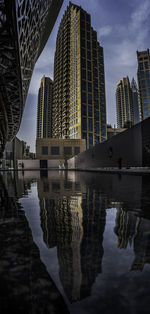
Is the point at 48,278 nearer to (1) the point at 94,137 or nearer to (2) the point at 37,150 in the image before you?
(2) the point at 37,150

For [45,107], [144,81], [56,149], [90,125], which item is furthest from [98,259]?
[45,107]

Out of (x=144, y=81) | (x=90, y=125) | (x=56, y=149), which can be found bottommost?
(x=56, y=149)

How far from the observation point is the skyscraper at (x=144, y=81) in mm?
94500

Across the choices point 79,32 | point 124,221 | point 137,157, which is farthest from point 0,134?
point 79,32

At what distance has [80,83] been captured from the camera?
7288 centimetres

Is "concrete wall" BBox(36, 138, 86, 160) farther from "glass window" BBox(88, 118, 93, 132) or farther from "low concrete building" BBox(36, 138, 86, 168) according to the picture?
"glass window" BBox(88, 118, 93, 132)

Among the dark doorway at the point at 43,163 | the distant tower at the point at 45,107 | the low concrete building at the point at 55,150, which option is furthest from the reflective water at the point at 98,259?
the distant tower at the point at 45,107

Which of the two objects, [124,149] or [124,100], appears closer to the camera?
[124,149]

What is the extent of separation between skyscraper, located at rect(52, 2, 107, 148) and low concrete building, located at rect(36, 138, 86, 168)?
372 inches

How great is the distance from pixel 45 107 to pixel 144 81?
82.6m

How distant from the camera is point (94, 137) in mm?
74312

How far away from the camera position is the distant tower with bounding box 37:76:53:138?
457 feet

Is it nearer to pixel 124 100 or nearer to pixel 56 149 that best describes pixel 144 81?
pixel 124 100

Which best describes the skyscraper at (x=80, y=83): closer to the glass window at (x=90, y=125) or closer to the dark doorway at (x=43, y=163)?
the glass window at (x=90, y=125)
